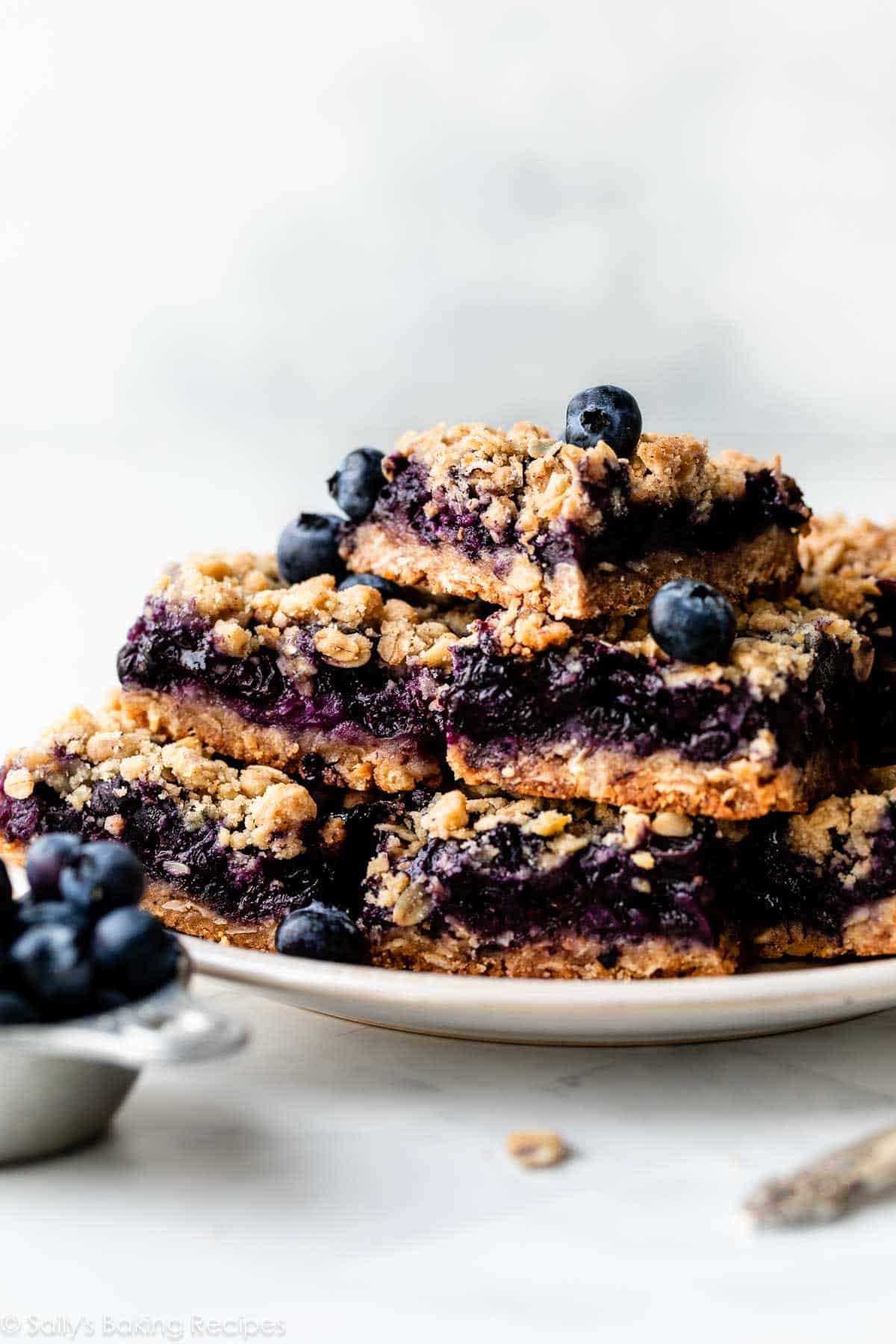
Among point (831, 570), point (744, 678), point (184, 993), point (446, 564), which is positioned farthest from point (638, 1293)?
point (831, 570)

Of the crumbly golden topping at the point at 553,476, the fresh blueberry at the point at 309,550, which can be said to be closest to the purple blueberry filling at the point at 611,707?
the crumbly golden topping at the point at 553,476

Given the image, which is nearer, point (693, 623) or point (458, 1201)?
point (458, 1201)

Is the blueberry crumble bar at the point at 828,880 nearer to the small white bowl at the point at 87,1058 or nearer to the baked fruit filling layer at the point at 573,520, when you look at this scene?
the baked fruit filling layer at the point at 573,520

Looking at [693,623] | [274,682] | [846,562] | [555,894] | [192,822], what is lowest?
[555,894]

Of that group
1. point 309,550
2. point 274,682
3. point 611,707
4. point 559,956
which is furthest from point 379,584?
point 559,956

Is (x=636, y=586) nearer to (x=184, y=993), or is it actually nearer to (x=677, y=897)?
(x=677, y=897)

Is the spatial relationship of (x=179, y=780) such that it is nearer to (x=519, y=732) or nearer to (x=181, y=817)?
(x=181, y=817)
